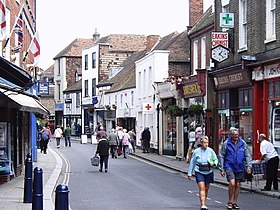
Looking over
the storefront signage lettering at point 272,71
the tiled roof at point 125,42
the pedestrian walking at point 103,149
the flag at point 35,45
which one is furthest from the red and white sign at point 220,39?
the tiled roof at point 125,42

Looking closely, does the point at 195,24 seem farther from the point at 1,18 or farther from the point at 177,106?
the point at 1,18

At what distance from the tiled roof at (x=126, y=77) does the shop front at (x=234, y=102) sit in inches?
863

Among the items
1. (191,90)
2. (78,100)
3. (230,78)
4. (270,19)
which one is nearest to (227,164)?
(270,19)

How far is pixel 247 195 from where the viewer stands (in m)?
17.9

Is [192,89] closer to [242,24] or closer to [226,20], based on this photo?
[226,20]

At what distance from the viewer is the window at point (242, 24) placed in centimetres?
2489

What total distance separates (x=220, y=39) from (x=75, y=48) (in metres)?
57.9

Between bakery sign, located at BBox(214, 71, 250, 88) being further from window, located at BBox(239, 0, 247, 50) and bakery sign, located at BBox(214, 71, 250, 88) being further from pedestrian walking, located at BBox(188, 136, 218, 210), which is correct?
pedestrian walking, located at BBox(188, 136, 218, 210)

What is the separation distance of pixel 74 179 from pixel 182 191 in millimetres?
5541

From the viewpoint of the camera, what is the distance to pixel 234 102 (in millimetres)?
26438

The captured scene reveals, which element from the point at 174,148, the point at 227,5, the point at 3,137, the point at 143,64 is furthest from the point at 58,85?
the point at 3,137

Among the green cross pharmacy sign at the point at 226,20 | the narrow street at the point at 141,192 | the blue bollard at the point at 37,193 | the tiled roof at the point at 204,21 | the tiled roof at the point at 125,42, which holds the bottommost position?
the narrow street at the point at 141,192

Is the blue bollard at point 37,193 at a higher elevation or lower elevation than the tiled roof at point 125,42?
lower

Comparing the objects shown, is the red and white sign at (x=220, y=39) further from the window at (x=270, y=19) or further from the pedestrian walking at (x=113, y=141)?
the pedestrian walking at (x=113, y=141)
